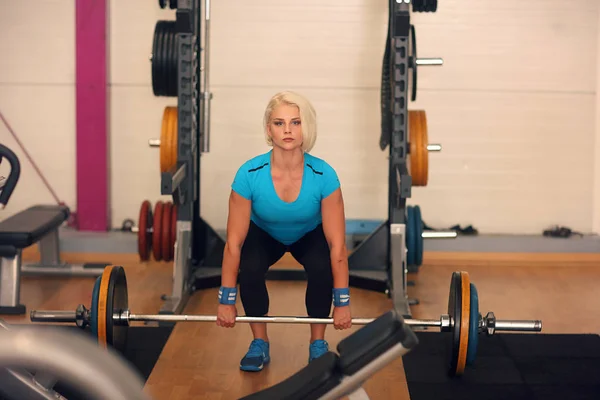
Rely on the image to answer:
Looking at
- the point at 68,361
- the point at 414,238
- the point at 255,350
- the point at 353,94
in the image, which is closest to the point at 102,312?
the point at 255,350

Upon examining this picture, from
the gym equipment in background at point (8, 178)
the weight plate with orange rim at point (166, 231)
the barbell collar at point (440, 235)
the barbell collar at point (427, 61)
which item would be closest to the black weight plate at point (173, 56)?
the weight plate with orange rim at point (166, 231)

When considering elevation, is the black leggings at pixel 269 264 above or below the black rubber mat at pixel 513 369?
above

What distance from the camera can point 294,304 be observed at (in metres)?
4.21

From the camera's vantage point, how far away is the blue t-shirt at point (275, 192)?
10.1 feet

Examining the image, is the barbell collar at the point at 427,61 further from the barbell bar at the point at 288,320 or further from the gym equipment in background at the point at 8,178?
the gym equipment in background at the point at 8,178

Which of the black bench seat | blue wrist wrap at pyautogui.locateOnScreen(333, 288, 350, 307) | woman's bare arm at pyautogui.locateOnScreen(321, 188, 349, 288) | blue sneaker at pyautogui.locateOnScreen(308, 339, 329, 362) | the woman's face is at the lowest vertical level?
blue sneaker at pyautogui.locateOnScreen(308, 339, 329, 362)

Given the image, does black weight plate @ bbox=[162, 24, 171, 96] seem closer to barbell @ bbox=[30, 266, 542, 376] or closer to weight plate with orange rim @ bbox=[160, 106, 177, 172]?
weight plate with orange rim @ bbox=[160, 106, 177, 172]

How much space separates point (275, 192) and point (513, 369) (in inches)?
42.4

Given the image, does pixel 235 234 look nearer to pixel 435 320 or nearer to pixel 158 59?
pixel 435 320

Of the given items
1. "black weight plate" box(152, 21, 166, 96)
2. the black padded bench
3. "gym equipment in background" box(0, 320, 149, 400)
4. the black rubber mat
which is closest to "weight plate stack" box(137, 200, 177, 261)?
"black weight plate" box(152, 21, 166, 96)

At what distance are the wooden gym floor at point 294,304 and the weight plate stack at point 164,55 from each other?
983 millimetres

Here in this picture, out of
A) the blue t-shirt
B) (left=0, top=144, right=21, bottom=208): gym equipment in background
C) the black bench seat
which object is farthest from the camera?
the black bench seat

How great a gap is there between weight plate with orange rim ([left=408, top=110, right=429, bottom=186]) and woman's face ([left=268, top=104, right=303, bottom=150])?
1.23 metres

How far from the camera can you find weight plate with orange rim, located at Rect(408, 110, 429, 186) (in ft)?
13.6
